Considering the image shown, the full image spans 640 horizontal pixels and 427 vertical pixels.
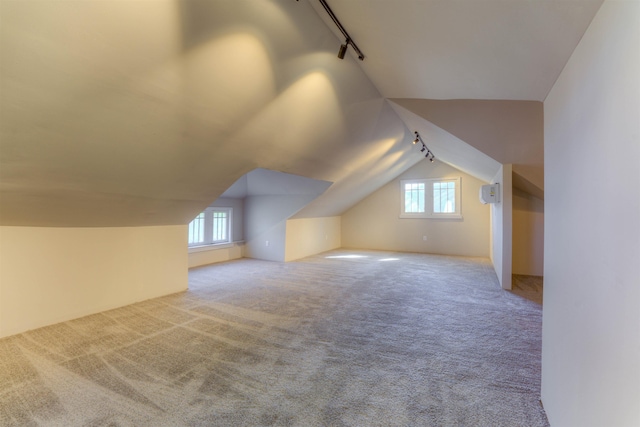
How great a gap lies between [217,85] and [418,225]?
6.72 m

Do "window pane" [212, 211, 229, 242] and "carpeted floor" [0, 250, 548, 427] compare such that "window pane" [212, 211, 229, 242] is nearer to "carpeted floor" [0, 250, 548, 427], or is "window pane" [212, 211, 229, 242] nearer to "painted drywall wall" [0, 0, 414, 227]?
"carpeted floor" [0, 250, 548, 427]

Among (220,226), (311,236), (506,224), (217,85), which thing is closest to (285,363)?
(217,85)

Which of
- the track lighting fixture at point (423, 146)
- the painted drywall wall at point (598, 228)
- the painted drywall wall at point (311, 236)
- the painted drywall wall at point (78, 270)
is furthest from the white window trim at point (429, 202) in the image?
the painted drywall wall at point (598, 228)

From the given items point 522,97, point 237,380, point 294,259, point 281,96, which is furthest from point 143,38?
point 294,259

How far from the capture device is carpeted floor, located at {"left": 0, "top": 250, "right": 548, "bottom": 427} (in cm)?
164

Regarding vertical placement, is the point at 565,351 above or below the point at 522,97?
below

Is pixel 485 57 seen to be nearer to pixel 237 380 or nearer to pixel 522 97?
pixel 522 97

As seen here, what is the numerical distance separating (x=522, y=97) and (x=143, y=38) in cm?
240

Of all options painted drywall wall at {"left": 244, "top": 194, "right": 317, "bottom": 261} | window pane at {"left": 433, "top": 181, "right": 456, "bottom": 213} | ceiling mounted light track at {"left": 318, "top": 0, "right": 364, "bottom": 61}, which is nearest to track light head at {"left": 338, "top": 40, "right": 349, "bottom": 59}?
ceiling mounted light track at {"left": 318, "top": 0, "right": 364, "bottom": 61}

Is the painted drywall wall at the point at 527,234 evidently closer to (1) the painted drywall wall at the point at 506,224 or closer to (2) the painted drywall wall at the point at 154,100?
(1) the painted drywall wall at the point at 506,224

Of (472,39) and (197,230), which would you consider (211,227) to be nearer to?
(197,230)

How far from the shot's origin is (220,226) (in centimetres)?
652

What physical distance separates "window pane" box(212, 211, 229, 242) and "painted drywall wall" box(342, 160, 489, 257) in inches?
144

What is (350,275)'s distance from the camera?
5082 mm
